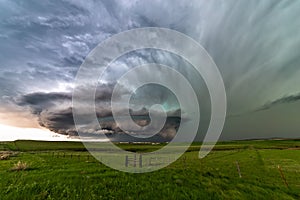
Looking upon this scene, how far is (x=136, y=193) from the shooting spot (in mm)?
12945

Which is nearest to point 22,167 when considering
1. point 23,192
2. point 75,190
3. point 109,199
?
point 23,192

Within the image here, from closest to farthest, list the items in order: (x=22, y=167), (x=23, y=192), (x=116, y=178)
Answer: (x=23, y=192), (x=116, y=178), (x=22, y=167)

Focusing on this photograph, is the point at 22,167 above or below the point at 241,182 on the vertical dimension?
above

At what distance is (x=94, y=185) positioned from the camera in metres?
13.2

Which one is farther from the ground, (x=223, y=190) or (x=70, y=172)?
(x=70, y=172)

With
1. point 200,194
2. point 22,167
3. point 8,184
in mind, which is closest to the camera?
point 8,184

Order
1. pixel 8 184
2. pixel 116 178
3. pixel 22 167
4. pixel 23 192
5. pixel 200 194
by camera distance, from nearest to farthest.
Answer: pixel 23 192 < pixel 8 184 < pixel 200 194 < pixel 116 178 < pixel 22 167

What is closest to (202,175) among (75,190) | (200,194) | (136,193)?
(200,194)

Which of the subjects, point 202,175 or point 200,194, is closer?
point 200,194

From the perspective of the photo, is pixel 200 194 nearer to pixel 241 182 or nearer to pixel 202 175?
pixel 202 175

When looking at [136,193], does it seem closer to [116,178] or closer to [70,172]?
[116,178]

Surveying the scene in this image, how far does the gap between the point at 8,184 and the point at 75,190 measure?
433 cm

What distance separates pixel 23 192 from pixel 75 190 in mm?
2770

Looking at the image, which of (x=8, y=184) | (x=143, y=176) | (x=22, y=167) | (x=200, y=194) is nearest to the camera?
(x=8, y=184)
